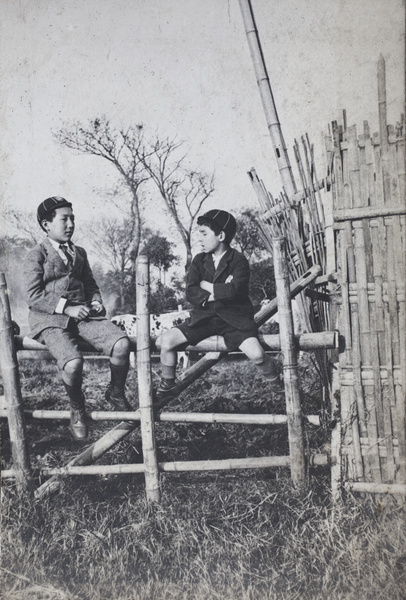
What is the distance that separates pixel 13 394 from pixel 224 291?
156 cm

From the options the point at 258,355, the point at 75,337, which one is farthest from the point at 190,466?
the point at 75,337

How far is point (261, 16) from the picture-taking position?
2990 millimetres

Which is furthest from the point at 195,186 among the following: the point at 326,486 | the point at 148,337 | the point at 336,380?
the point at 326,486

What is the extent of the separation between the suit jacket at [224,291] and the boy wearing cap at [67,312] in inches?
20.7

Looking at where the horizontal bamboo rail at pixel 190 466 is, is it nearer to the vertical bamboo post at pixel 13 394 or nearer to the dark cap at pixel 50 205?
the vertical bamboo post at pixel 13 394

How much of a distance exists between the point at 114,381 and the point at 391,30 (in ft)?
8.79

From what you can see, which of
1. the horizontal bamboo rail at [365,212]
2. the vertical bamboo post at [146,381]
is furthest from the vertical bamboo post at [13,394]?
the horizontal bamboo rail at [365,212]

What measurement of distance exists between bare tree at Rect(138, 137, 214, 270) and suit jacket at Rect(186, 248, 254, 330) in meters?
0.29

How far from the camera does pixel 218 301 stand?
9.78ft

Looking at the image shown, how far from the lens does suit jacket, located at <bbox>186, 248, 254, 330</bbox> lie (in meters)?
2.96

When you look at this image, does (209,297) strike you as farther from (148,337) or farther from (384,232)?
(384,232)

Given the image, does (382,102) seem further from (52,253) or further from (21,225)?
(21,225)

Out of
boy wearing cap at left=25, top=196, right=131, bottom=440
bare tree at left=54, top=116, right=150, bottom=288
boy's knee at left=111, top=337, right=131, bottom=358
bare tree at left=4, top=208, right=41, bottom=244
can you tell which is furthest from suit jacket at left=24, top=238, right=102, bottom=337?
bare tree at left=54, top=116, right=150, bottom=288

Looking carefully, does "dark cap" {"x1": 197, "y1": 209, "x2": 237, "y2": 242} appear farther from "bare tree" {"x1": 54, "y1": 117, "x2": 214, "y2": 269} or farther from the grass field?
the grass field
